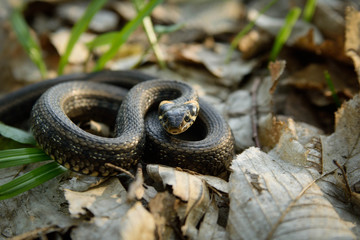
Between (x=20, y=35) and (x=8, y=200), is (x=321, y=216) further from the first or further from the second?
(x=20, y=35)

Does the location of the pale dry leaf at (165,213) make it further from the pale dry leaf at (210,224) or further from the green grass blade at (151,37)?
the green grass blade at (151,37)

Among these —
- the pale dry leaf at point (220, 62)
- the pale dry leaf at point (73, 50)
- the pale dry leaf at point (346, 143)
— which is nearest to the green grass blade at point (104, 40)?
the pale dry leaf at point (73, 50)

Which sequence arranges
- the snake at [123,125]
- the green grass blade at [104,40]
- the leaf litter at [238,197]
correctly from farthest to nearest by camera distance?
the green grass blade at [104,40], the snake at [123,125], the leaf litter at [238,197]

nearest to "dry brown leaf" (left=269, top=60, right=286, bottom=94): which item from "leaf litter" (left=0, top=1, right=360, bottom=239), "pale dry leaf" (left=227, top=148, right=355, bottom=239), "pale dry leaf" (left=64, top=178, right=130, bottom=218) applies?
"leaf litter" (left=0, top=1, right=360, bottom=239)

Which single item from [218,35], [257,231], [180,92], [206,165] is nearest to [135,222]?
[257,231]

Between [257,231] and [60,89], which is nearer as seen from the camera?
[257,231]

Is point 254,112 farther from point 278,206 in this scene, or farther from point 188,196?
point 188,196

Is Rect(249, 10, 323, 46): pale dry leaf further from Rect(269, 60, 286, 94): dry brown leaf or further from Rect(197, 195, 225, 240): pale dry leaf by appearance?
Rect(197, 195, 225, 240): pale dry leaf
